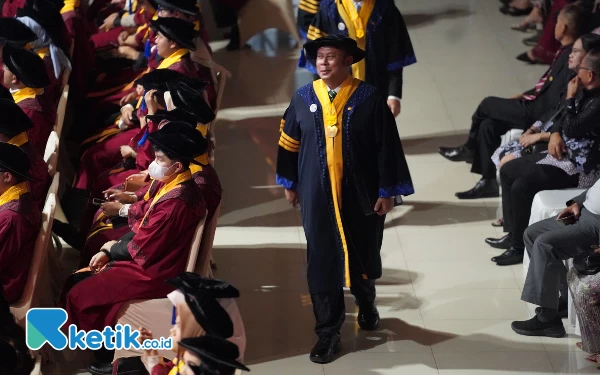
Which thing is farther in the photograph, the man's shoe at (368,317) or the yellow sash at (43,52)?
the yellow sash at (43,52)

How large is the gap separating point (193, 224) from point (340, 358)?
1.06 metres

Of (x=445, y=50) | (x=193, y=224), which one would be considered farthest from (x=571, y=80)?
(x=445, y=50)

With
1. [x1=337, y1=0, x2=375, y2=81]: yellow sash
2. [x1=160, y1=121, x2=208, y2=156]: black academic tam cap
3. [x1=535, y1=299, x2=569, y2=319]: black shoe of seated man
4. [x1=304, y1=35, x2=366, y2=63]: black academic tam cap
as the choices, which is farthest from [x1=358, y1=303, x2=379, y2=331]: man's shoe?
[x1=337, y1=0, x2=375, y2=81]: yellow sash

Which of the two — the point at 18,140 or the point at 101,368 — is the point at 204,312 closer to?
the point at 101,368

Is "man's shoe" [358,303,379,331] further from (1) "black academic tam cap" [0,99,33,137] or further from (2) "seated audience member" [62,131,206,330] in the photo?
(1) "black academic tam cap" [0,99,33,137]

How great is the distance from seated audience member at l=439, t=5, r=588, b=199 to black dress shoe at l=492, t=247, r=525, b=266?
0.87m

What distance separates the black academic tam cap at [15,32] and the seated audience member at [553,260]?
132 inches

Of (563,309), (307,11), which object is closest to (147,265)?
(563,309)

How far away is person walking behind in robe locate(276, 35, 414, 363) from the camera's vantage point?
4926 mm

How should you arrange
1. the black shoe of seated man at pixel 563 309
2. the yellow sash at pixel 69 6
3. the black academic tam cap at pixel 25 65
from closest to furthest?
1. the black shoe of seated man at pixel 563 309
2. the black academic tam cap at pixel 25 65
3. the yellow sash at pixel 69 6

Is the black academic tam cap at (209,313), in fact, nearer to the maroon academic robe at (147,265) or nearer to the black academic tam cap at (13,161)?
the maroon academic robe at (147,265)

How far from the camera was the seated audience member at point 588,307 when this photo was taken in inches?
200

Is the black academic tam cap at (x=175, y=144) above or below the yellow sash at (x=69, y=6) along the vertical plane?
above

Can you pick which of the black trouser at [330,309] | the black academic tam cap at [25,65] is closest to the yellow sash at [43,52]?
the black academic tam cap at [25,65]
